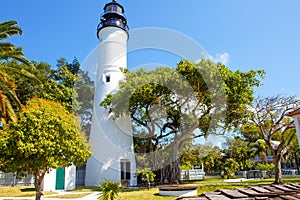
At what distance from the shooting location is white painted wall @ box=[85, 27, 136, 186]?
17.3 metres

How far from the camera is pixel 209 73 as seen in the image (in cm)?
1505

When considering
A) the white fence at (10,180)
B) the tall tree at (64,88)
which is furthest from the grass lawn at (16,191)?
the tall tree at (64,88)

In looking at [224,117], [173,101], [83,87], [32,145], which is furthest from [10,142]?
[83,87]

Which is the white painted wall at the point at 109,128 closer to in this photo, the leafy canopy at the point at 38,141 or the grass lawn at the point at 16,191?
the grass lawn at the point at 16,191

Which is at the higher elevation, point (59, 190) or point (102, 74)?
point (102, 74)

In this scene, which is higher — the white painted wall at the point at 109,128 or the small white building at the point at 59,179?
the white painted wall at the point at 109,128

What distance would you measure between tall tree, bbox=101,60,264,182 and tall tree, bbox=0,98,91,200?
22.4 ft

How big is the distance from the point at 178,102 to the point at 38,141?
10621mm

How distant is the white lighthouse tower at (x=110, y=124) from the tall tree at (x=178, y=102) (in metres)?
1.22

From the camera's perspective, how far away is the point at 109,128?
18.1 m

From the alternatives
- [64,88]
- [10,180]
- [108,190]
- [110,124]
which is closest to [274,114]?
[110,124]

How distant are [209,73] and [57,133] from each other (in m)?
9.77

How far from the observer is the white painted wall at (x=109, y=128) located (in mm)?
17297

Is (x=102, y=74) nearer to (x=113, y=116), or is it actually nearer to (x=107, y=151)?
(x=113, y=116)
